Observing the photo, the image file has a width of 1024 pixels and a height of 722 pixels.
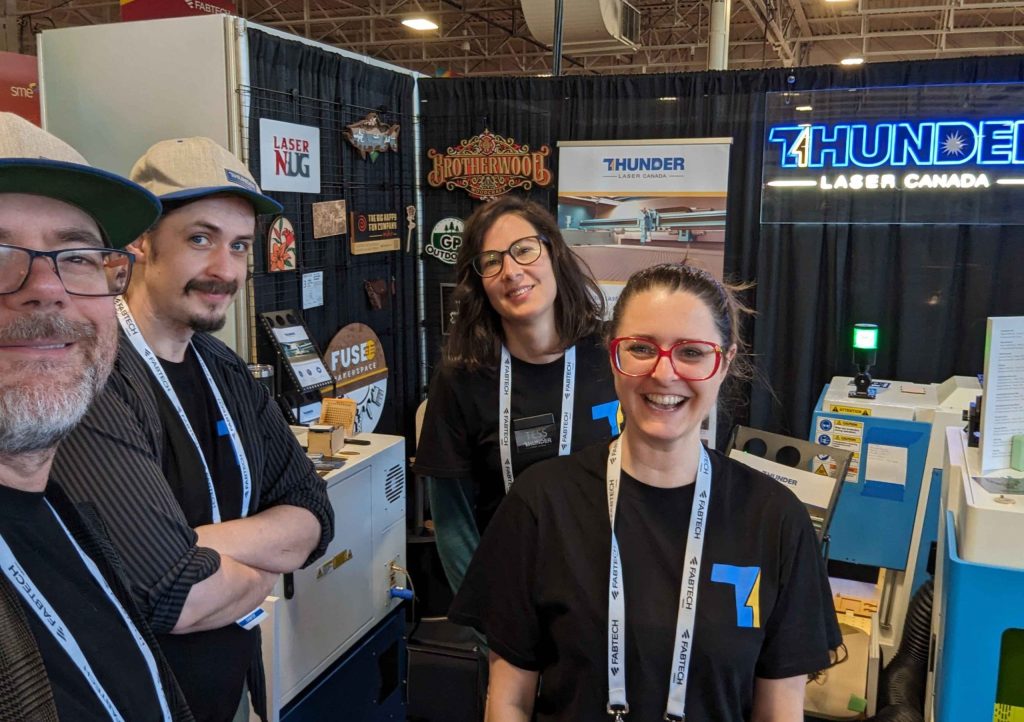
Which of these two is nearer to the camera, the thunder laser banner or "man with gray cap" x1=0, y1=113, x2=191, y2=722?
"man with gray cap" x1=0, y1=113, x2=191, y2=722

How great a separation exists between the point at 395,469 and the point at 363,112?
223 cm

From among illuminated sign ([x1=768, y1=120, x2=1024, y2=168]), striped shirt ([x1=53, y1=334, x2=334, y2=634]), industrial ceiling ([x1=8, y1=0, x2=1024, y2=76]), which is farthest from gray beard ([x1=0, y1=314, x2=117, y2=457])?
industrial ceiling ([x1=8, y1=0, x2=1024, y2=76])

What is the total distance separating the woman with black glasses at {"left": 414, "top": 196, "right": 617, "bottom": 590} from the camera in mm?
1869

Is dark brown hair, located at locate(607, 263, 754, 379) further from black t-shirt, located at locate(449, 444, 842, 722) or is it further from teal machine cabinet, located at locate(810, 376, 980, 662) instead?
teal machine cabinet, located at locate(810, 376, 980, 662)

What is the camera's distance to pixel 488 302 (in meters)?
1.99

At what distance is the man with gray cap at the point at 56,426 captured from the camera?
934 mm

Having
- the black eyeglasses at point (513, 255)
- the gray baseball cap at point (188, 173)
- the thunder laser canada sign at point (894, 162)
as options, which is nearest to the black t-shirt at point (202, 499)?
the gray baseball cap at point (188, 173)

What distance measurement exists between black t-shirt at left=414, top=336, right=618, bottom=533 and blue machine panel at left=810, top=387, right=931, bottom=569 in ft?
6.51

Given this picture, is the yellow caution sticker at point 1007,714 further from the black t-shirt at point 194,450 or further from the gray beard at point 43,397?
the gray beard at point 43,397

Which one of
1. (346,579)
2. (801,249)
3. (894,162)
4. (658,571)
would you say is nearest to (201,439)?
(658,571)

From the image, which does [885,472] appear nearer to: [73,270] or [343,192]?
[343,192]

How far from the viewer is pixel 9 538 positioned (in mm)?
949

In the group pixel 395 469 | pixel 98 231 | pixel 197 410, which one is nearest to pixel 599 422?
pixel 197 410

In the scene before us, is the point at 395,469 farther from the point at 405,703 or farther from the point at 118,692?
the point at 118,692
